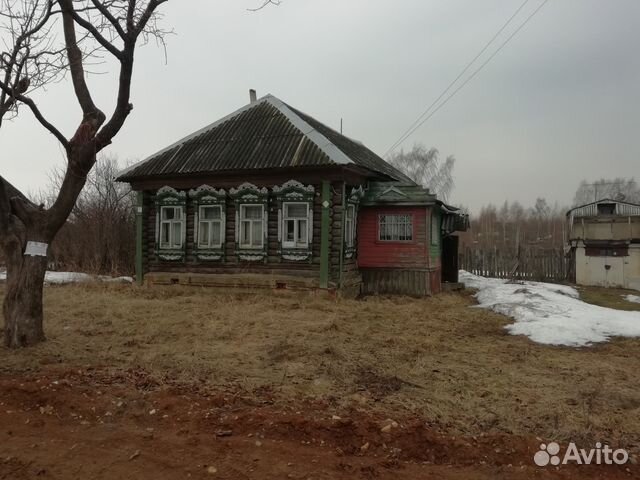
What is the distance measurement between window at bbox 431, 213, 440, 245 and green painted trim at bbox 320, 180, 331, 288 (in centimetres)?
354

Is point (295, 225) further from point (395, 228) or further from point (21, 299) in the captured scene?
point (21, 299)

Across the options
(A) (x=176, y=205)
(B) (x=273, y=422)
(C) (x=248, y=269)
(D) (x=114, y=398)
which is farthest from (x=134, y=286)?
(B) (x=273, y=422)

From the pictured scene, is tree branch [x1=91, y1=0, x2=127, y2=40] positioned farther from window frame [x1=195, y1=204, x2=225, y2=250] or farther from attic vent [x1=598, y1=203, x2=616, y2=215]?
attic vent [x1=598, y1=203, x2=616, y2=215]

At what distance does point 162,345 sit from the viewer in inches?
283

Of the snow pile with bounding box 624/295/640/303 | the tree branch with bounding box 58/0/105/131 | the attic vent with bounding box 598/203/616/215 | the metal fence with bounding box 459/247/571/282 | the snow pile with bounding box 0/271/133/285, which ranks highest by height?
the tree branch with bounding box 58/0/105/131

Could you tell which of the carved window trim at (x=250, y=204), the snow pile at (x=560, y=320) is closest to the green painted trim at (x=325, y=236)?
the carved window trim at (x=250, y=204)

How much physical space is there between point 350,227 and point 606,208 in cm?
1296

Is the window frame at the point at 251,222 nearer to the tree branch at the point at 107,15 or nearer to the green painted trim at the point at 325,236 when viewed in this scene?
the green painted trim at the point at 325,236

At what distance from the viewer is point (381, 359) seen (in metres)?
6.47

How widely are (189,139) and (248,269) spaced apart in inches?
207

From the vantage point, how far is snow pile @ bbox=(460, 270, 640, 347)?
816 centimetres

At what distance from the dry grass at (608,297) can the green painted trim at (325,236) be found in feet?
25.1

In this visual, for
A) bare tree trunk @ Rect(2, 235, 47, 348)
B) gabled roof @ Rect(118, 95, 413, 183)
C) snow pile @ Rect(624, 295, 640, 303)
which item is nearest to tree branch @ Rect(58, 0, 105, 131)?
bare tree trunk @ Rect(2, 235, 47, 348)

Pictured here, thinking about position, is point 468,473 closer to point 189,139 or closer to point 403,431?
point 403,431
